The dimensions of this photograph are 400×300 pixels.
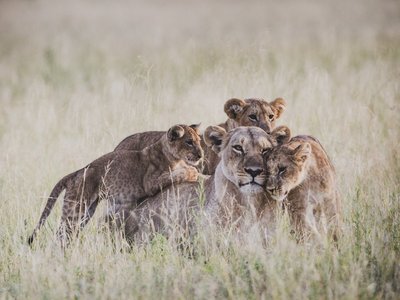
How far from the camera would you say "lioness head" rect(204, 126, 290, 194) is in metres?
6.88

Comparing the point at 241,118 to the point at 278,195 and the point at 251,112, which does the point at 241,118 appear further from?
the point at 278,195

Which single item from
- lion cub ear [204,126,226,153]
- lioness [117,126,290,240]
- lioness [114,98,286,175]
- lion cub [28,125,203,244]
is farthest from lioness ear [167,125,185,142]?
lion cub ear [204,126,226,153]

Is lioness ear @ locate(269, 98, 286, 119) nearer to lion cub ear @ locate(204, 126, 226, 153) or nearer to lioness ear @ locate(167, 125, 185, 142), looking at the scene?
lioness ear @ locate(167, 125, 185, 142)

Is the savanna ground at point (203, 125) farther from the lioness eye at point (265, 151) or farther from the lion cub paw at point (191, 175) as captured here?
the lion cub paw at point (191, 175)

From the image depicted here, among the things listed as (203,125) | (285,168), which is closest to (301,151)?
(285,168)

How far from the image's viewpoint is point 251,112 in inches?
362

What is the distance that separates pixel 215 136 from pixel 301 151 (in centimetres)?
93

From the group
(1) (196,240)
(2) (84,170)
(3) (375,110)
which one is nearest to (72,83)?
(3) (375,110)

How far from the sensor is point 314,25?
29547 millimetres

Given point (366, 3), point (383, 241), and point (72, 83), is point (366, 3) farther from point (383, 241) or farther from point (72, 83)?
point (383, 241)

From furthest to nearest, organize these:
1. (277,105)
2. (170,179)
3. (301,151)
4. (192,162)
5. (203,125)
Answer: (203,125), (277,105), (192,162), (170,179), (301,151)

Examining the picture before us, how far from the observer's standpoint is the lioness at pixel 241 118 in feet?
30.1

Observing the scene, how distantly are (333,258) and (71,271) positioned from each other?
1942 mm

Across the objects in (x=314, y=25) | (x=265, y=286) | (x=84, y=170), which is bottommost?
(x=265, y=286)
